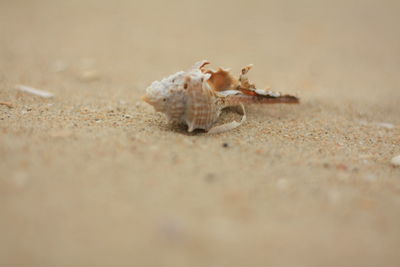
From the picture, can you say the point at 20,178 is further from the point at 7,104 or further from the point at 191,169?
the point at 7,104

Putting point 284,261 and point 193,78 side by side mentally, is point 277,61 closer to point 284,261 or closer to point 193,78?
point 193,78

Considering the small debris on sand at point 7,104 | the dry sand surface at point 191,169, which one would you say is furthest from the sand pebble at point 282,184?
the small debris on sand at point 7,104

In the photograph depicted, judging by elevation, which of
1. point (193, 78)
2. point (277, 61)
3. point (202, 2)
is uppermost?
point (202, 2)

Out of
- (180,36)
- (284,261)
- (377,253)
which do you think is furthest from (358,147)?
(180,36)

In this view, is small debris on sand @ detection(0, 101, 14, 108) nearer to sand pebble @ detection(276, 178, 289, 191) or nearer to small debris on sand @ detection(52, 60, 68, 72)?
small debris on sand @ detection(52, 60, 68, 72)

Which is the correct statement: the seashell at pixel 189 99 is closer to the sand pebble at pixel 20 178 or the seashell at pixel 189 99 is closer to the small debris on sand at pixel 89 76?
the sand pebble at pixel 20 178

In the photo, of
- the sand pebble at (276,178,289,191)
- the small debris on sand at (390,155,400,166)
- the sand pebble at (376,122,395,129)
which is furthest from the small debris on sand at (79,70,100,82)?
the small debris on sand at (390,155,400,166)

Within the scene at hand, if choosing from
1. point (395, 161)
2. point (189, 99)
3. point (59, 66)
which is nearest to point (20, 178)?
point (189, 99)

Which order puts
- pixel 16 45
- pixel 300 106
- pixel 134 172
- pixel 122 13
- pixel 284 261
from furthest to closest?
pixel 122 13, pixel 16 45, pixel 300 106, pixel 134 172, pixel 284 261
